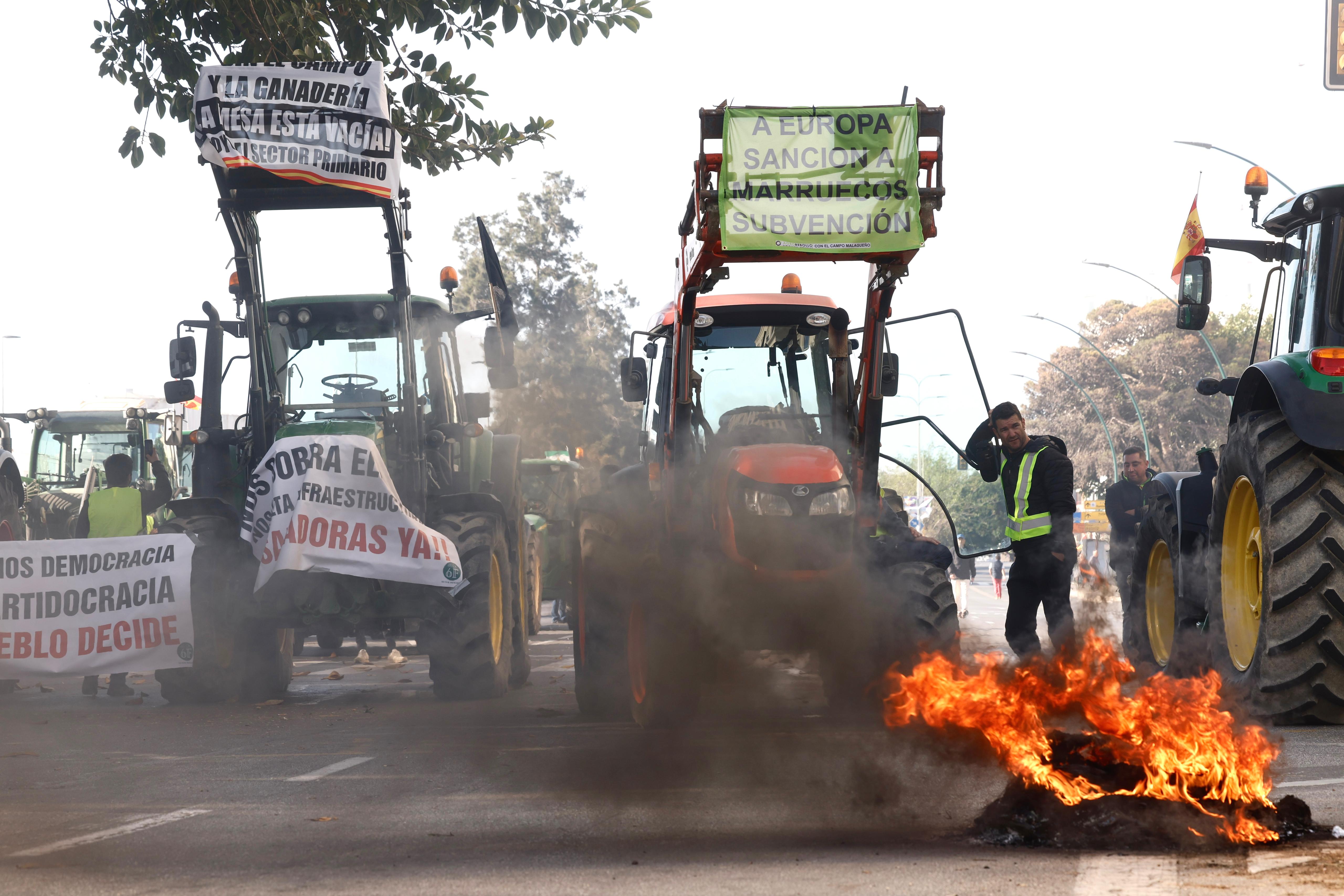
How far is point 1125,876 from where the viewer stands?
489 cm

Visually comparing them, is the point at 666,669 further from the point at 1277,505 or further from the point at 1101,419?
the point at 1101,419

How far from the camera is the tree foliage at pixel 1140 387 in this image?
5509cm

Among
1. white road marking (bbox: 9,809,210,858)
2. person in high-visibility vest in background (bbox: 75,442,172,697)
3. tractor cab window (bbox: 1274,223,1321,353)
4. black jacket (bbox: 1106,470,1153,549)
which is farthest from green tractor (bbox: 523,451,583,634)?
black jacket (bbox: 1106,470,1153,549)

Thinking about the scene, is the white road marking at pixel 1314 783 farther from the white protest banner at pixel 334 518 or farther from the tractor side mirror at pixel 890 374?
the white protest banner at pixel 334 518

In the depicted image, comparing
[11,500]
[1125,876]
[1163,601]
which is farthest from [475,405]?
[1125,876]

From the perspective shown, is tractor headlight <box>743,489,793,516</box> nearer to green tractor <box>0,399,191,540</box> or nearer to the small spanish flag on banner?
the small spanish flag on banner

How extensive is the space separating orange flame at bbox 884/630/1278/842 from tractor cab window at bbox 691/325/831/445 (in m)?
3.09

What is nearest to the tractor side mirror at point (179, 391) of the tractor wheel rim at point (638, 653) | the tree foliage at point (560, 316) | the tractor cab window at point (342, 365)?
the tractor cab window at point (342, 365)

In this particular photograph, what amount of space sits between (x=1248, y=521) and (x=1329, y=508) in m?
0.92

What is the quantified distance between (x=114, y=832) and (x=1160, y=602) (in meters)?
7.71

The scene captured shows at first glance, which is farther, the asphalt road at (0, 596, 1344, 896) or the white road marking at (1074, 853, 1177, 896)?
the asphalt road at (0, 596, 1344, 896)

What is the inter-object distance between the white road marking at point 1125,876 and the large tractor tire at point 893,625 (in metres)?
3.06

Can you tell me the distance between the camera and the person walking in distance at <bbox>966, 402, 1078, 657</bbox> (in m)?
9.70

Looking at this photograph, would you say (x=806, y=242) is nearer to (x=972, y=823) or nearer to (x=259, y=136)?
(x=972, y=823)
